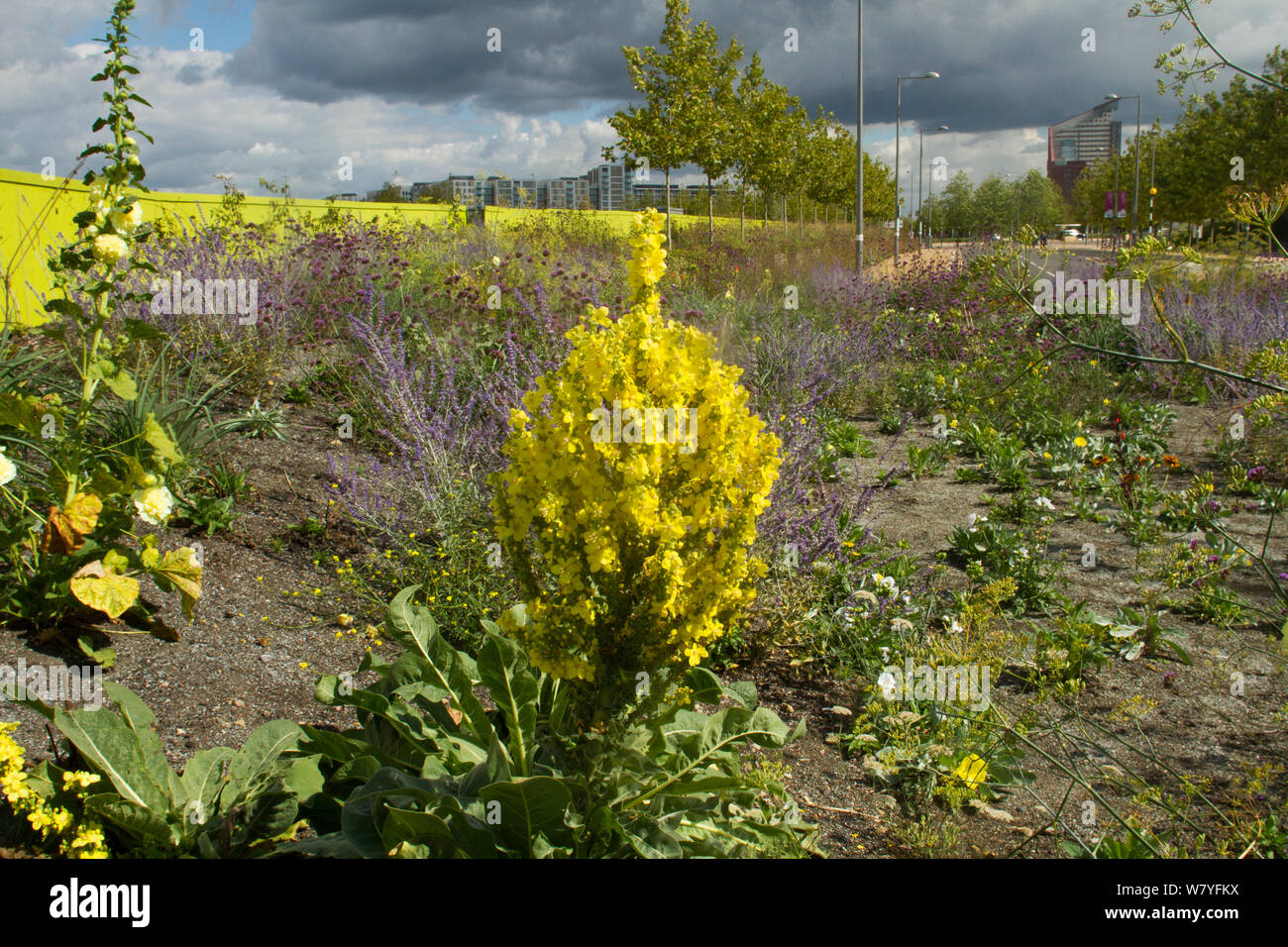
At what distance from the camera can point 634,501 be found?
169 cm

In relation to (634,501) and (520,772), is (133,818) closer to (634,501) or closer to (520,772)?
(520,772)

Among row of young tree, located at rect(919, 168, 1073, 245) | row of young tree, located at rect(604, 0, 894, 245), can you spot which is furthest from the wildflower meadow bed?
row of young tree, located at rect(919, 168, 1073, 245)

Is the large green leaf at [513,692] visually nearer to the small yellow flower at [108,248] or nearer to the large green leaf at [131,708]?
the large green leaf at [131,708]

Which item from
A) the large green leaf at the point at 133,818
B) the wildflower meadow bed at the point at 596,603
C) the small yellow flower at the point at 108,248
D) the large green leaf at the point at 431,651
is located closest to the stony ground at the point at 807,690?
the wildflower meadow bed at the point at 596,603

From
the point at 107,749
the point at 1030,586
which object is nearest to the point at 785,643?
the point at 1030,586

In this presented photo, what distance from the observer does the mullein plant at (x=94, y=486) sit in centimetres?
274

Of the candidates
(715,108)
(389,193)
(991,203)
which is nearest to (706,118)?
(715,108)

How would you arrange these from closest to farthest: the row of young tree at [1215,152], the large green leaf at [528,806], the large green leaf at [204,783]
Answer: the large green leaf at [528,806]
the large green leaf at [204,783]
the row of young tree at [1215,152]

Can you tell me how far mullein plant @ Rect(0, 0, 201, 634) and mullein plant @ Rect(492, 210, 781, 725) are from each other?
163cm

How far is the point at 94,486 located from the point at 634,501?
232 cm

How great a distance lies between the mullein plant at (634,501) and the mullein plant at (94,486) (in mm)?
1633

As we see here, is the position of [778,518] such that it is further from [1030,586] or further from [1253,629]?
[1253,629]

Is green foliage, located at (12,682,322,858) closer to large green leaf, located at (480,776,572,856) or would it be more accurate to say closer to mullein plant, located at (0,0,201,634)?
large green leaf, located at (480,776,572,856)

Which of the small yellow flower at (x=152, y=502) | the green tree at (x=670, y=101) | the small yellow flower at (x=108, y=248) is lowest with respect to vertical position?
the small yellow flower at (x=152, y=502)
